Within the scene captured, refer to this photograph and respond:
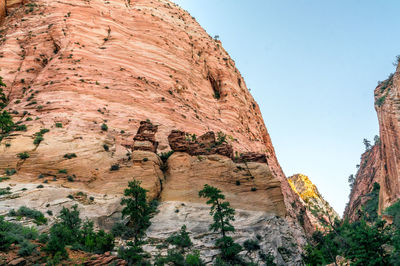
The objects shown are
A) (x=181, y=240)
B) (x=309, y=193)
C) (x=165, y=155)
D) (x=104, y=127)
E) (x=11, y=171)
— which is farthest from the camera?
(x=309, y=193)

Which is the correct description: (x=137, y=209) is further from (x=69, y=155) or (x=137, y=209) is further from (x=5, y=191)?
(x=5, y=191)

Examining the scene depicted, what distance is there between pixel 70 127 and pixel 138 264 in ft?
60.2

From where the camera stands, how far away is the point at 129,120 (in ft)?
128

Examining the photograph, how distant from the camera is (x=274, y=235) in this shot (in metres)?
27.5

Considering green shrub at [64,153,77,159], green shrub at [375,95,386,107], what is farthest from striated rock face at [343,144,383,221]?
green shrub at [64,153,77,159]

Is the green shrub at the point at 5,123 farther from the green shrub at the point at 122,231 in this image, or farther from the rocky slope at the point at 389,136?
the rocky slope at the point at 389,136

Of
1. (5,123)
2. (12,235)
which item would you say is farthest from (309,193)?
(12,235)

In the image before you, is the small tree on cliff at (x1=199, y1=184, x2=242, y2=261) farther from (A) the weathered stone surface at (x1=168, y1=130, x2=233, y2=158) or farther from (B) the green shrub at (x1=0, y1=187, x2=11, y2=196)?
(B) the green shrub at (x1=0, y1=187, x2=11, y2=196)

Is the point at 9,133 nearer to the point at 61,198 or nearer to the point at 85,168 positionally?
the point at 85,168

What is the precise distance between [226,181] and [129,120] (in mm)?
13998

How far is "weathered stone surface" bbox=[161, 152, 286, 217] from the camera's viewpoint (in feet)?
101

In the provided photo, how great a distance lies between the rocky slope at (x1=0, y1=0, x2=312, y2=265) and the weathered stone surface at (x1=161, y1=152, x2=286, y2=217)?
4.2 inches

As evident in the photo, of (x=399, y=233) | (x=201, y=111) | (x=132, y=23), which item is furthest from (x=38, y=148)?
(x=132, y=23)

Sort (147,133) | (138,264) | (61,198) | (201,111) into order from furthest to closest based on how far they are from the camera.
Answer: (201,111) < (147,133) < (61,198) < (138,264)
